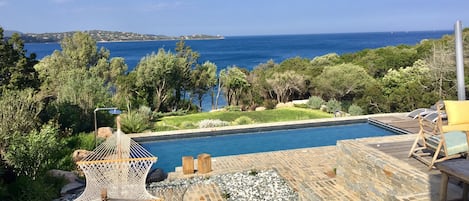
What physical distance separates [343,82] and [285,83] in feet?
10.1

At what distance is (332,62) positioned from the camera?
990 inches

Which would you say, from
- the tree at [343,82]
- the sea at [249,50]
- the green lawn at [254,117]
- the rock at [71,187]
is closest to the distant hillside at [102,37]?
the sea at [249,50]

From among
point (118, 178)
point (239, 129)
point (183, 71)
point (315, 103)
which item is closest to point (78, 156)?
point (118, 178)

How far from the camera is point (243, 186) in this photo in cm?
710

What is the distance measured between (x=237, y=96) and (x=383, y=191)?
50.7ft

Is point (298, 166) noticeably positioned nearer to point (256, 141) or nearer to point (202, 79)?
point (256, 141)

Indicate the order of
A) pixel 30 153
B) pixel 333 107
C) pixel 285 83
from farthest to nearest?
pixel 285 83 → pixel 333 107 → pixel 30 153

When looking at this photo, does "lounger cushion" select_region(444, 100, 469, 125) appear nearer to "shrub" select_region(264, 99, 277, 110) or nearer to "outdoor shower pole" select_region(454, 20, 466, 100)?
"outdoor shower pole" select_region(454, 20, 466, 100)

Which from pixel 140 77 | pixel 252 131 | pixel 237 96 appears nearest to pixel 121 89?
pixel 140 77

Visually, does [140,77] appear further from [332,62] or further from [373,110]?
[332,62]

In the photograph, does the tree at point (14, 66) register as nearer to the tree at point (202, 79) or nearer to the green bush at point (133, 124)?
the green bush at point (133, 124)

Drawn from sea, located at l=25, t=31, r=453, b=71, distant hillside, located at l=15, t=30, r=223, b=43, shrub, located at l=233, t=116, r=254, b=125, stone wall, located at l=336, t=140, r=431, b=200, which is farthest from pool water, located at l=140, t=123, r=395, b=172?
distant hillside, located at l=15, t=30, r=223, b=43

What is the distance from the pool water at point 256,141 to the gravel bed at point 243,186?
2.58 metres

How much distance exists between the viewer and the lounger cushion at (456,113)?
421 cm
